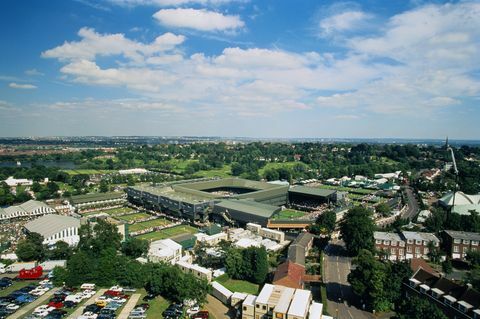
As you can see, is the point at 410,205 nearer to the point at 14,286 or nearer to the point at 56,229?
the point at 56,229

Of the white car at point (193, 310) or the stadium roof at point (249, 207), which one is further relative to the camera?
the stadium roof at point (249, 207)

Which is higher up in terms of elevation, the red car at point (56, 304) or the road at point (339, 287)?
the red car at point (56, 304)

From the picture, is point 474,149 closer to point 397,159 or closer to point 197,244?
point 397,159

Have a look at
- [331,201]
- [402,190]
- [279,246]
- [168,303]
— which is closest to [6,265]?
[168,303]

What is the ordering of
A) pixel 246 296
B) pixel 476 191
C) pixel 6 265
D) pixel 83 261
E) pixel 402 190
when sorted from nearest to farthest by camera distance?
pixel 246 296 < pixel 83 261 < pixel 6 265 < pixel 476 191 < pixel 402 190

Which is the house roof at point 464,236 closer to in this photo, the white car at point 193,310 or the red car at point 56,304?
the white car at point 193,310

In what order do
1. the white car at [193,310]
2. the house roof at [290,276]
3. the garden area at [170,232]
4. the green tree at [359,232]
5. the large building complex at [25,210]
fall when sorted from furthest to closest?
the large building complex at [25,210]
the garden area at [170,232]
the green tree at [359,232]
the house roof at [290,276]
the white car at [193,310]

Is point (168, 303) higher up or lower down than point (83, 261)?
lower down

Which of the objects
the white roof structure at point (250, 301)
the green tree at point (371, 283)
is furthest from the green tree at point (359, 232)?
the white roof structure at point (250, 301)

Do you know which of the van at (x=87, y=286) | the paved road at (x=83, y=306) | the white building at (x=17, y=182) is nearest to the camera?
the paved road at (x=83, y=306)
